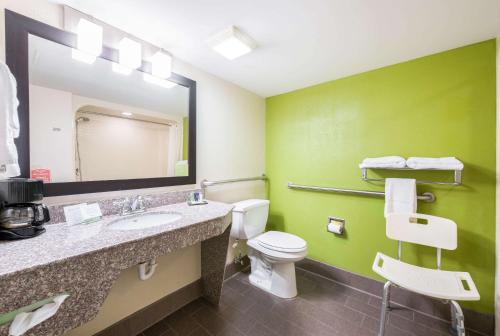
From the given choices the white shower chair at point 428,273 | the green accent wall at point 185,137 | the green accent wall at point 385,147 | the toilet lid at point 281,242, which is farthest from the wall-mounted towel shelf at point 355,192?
the green accent wall at point 185,137

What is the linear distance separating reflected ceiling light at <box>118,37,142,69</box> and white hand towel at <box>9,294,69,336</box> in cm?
131

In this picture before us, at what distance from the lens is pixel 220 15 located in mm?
1175

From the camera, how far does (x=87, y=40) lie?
114cm

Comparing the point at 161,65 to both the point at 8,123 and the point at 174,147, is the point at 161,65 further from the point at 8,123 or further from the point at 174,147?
the point at 8,123

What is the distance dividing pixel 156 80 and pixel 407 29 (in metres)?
1.73

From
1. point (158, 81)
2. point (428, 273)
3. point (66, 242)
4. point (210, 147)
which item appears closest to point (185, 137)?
point (210, 147)

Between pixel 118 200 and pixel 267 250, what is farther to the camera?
pixel 267 250

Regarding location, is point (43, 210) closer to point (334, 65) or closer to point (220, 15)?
point (220, 15)

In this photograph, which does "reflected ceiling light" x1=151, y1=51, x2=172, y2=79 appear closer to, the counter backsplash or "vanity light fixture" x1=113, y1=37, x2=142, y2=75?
"vanity light fixture" x1=113, y1=37, x2=142, y2=75

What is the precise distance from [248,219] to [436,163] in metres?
1.49

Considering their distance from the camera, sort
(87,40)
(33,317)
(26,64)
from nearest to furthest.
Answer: (33,317) → (26,64) → (87,40)

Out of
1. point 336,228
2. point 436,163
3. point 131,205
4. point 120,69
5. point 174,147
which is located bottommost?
point 336,228

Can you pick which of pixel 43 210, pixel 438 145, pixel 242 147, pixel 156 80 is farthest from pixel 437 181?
pixel 43 210

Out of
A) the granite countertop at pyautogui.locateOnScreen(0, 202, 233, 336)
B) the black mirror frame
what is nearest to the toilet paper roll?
the granite countertop at pyautogui.locateOnScreen(0, 202, 233, 336)
